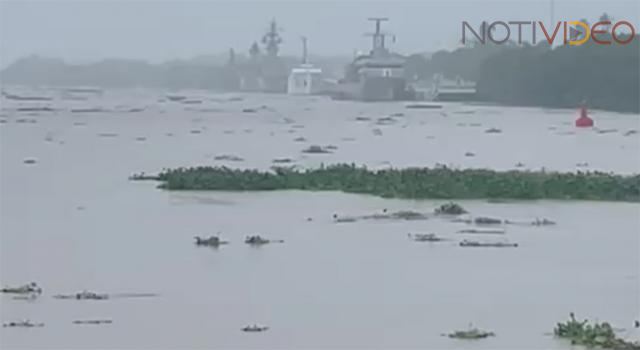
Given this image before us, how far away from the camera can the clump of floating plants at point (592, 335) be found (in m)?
8.73

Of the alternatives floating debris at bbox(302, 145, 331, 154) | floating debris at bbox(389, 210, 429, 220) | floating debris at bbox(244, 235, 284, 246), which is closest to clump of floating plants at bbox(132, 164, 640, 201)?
floating debris at bbox(389, 210, 429, 220)

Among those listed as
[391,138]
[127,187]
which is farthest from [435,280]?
[391,138]

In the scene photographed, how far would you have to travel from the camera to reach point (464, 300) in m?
10.4

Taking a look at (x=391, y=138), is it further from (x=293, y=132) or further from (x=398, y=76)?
(x=398, y=76)

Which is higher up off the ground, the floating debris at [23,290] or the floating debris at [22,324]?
the floating debris at [23,290]

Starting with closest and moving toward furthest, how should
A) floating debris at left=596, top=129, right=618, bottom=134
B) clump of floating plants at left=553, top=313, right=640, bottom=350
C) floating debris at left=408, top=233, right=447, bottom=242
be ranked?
clump of floating plants at left=553, top=313, right=640, bottom=350 → floating debris at left=408, top=233, right=447, bottom=242 → floating debris at left=596, top=129, right=618, bottom=134

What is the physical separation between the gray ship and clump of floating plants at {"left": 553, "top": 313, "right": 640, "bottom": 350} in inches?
2429

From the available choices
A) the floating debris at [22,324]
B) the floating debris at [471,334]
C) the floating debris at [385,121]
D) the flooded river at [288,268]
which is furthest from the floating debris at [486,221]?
the floating debris at [385,121]

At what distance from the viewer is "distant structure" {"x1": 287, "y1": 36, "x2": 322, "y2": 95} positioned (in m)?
A: 92.7

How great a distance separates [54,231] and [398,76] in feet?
195

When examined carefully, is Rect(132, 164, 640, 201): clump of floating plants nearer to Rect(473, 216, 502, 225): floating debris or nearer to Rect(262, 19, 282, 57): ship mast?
Rect(473, 216, 502, 225): floating debris

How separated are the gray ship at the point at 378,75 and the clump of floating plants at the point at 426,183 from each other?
51.9 m

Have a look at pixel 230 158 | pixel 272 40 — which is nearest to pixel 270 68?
pixel 272 40

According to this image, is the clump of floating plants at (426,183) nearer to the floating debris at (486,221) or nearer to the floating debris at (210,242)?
the floating debris at (486,221)
